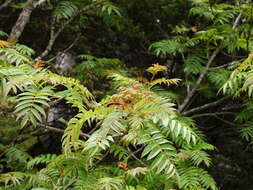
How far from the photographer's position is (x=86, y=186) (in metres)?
1.90

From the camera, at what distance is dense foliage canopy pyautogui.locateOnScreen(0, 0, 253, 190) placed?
1.56m

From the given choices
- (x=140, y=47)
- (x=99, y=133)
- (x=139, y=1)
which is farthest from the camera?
(x=140, y=47)

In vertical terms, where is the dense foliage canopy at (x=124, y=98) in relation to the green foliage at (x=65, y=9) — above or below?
below

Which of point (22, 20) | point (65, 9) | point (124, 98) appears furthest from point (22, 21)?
point (124, 98)

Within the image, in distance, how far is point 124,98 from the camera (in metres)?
1.61

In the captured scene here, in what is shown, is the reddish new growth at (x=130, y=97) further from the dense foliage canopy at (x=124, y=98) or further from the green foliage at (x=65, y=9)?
the green foliage at (x=65, y=9)

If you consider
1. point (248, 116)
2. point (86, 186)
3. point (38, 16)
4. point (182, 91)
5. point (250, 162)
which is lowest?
point (250, 162)

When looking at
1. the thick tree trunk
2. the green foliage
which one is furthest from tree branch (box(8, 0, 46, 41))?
the green foliage

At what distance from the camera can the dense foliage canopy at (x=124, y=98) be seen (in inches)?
61.6

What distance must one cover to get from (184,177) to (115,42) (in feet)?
11.6

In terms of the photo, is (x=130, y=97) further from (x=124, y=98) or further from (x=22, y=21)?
(x=22, y=21)

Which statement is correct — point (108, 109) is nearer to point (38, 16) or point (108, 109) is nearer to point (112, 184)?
point (112, 184)

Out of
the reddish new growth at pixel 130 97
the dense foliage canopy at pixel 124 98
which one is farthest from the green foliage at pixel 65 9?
the reddish new growth at pixel 130 97

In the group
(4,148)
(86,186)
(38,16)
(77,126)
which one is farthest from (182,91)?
(77,126)
